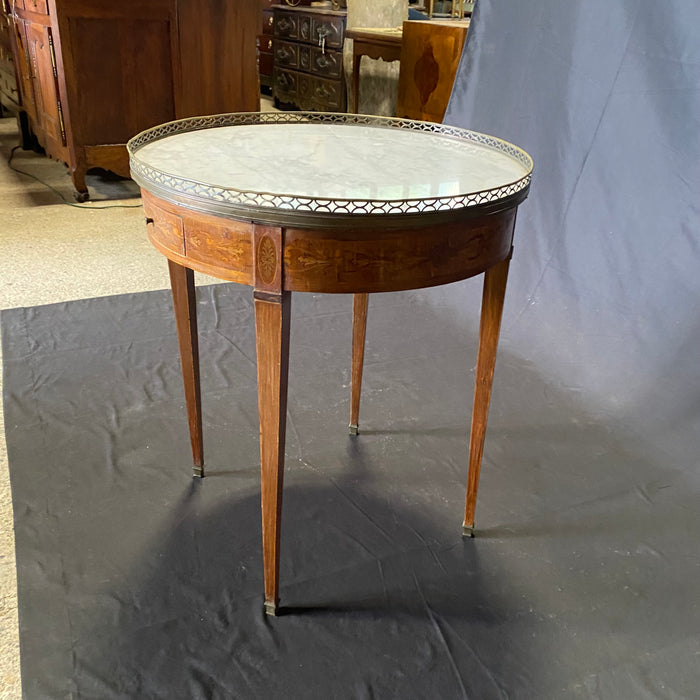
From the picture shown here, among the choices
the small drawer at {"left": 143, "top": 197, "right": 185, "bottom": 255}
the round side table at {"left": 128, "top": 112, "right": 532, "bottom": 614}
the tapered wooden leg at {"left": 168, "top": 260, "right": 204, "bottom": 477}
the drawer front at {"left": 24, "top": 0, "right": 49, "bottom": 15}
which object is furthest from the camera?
the drawer front at {"left": 24, "top": 0, "right": 49, "bottom": 15}

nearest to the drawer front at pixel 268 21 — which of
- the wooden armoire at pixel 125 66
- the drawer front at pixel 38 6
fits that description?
the wooden armoire at pixel 125 66

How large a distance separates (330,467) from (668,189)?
4.12 ft

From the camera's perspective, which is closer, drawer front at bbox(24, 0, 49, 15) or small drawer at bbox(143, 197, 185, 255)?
small drawer at bbox(143, 197, 185, 255)

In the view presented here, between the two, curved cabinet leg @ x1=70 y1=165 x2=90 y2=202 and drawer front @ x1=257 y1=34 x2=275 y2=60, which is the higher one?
drawer front @ x1=257 y1=34 x2=275 y2=60

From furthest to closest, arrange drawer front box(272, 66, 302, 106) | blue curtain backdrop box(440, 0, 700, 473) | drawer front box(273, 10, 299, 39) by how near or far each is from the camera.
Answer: drawer front box(272, 66, 302, 106) → drawer front box(273, 10, 299, 39) → blue curtain backdrop box(440, 0, 700, 473)

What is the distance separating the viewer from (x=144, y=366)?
82.7 inches

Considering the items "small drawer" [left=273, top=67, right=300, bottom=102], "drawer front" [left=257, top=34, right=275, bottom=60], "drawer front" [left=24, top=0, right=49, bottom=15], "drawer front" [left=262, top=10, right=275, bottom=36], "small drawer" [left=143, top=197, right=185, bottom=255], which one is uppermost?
"drawer front" [left=24, top=0, right=49, bottom=15]

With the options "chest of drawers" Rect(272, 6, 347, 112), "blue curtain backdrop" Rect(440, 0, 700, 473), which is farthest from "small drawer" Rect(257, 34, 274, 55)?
"blue curtain backdrop" Rect(440, 0, 700, 473)

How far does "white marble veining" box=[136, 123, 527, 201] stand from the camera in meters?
1.10

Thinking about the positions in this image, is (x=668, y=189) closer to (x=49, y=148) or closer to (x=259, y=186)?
(x=259, y=186)

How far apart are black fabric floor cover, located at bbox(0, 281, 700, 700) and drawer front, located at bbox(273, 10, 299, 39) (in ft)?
15.0

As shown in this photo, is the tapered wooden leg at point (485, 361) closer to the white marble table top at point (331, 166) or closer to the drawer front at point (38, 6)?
the white marble table top at point (331, 166)

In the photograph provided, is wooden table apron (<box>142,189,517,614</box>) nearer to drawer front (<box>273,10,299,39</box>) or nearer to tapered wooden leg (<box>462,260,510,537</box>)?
tapered wooden leg (<box>462,260,510,537</box>)

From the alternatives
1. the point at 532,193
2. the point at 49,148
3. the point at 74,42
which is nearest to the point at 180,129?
the point at 532,193
